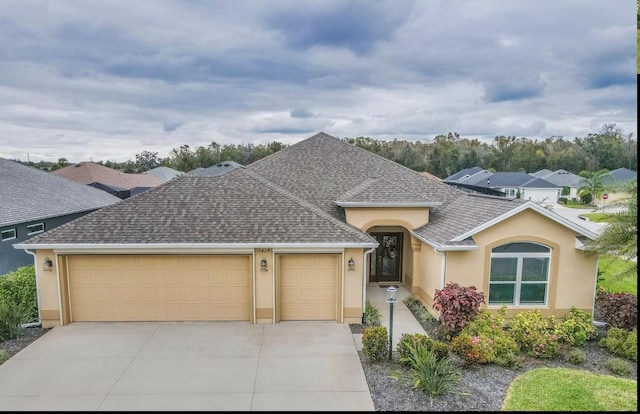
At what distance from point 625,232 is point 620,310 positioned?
2.46 metres

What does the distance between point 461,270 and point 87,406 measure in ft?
31.1

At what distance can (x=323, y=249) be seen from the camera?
10.9 metres

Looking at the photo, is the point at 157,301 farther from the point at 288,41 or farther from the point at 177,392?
the point at 288,41

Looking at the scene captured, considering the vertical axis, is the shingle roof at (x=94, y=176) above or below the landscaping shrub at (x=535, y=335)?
above

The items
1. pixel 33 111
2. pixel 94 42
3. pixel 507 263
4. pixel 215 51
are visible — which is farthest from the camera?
pixel 33 111

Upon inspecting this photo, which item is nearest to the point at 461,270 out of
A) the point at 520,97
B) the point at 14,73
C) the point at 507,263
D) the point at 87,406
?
the point at 507,263

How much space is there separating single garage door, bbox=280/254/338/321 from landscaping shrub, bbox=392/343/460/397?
138 inches

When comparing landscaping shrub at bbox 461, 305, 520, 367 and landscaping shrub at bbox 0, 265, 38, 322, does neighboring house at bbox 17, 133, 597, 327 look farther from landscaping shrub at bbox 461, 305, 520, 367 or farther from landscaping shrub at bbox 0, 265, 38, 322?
landscaping shrub at bbox 461, 305, 520, 367

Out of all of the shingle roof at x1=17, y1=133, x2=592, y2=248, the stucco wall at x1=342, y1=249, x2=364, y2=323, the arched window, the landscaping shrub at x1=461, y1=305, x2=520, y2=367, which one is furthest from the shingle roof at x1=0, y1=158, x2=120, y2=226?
the arched window

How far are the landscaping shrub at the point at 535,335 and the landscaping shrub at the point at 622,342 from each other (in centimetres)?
121

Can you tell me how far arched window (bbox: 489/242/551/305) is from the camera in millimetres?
11117

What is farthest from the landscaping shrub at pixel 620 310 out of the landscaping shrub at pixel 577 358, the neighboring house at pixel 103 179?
the neighboring house at pixel 103 179

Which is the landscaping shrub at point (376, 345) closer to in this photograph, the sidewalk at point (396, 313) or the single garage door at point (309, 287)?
the sidewalk at point (396, 313)

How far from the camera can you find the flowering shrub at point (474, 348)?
8609 mm
